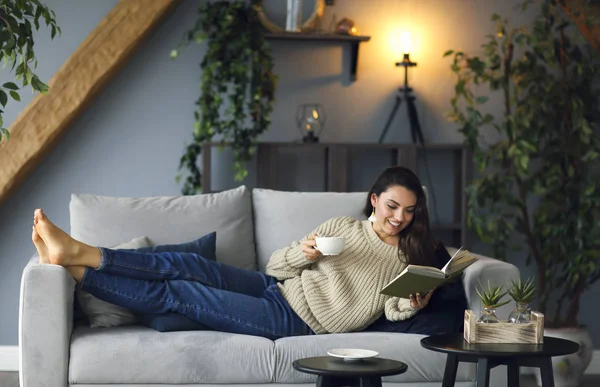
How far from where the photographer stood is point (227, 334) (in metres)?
2.83

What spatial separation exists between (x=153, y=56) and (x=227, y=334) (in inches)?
75.1

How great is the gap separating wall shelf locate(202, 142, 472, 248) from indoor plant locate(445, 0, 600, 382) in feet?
0.33

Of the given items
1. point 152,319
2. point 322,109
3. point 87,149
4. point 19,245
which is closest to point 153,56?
point 87,149

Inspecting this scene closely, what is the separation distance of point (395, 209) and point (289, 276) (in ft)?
1.60

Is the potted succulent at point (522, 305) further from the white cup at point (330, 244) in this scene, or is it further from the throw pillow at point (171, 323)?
the throw pillow at point (171, 323)

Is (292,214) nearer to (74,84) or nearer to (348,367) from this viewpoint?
(348,367)

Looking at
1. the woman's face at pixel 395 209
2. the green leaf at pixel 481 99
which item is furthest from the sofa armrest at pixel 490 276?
the green leaf at pixel 481 99

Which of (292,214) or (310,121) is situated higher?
(310,121)

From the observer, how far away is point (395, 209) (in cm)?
306

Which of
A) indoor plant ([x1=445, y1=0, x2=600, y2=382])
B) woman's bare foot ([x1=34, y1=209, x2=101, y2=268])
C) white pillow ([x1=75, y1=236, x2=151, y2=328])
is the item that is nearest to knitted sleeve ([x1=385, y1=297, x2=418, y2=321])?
white pillow ([x1=75, y1=236, x2=151, y2=328])

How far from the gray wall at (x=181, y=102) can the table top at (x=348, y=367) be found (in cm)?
204

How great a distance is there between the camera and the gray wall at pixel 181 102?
13.7 feet

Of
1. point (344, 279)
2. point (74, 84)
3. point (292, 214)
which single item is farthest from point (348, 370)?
point (74, 84)

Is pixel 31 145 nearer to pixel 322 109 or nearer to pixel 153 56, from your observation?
pixel 153 56
